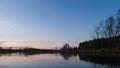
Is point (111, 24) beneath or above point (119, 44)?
above

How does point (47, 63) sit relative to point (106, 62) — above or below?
below

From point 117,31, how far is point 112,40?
10.4m

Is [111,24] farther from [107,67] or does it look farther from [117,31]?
[107,67]

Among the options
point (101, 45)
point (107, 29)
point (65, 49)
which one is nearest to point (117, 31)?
point (107, 29)

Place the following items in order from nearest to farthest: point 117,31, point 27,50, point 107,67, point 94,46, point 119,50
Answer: point 107,67, point 119,50, point 117,31, point 94,46, point 27,50

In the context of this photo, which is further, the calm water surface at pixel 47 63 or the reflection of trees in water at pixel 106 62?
the reflection of trees in water at pixel 106 62

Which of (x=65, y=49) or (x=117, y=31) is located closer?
(x=117, y=31)

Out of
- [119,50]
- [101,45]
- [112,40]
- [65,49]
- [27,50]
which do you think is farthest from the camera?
[65,49]

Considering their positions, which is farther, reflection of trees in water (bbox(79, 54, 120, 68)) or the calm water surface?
reflection of trees in water (bbox(79, 54, 120, 68))

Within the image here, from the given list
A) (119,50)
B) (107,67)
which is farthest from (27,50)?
(107,67)

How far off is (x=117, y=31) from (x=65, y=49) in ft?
432

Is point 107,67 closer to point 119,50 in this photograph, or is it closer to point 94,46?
point 119,50

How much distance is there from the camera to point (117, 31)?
68875 millimetres

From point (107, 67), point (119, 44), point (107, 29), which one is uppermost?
point (107, 29)
